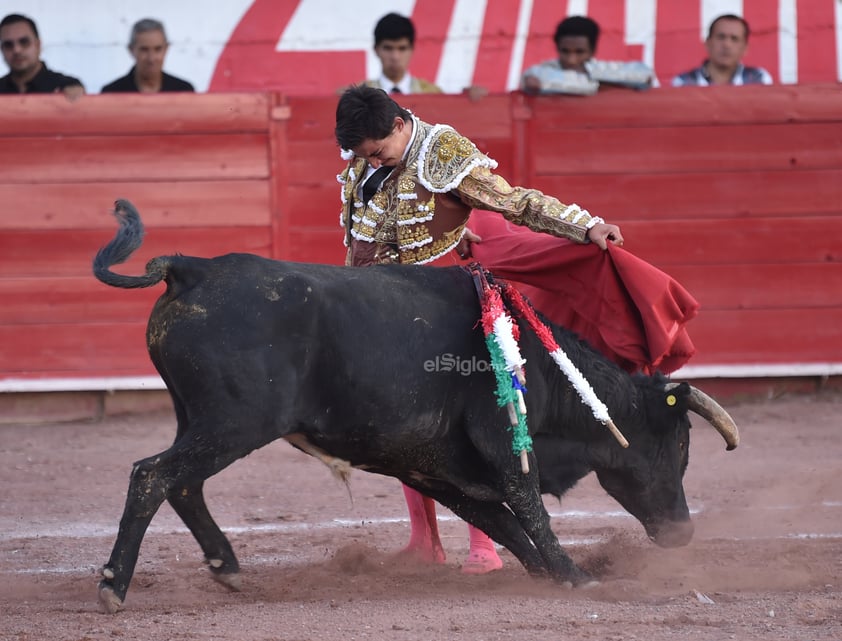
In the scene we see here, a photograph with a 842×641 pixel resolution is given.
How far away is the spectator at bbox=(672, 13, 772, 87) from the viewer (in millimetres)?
6789

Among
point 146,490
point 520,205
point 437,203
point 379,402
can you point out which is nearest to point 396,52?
point 437,203

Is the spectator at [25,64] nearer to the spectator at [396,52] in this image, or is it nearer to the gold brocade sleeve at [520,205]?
the spectator at [396,52]

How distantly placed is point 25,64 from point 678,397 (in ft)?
13.5

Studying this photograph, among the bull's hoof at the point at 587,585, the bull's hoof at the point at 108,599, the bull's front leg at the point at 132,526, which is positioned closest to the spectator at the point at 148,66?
the bull's front leg at the point at 132,526

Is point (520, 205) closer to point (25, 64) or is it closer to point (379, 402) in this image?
point (379, 402)

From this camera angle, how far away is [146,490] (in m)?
3.33

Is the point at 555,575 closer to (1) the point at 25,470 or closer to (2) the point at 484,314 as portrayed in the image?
(2) the point at 484,314

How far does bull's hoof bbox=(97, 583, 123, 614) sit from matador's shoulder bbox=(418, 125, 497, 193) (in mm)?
1372

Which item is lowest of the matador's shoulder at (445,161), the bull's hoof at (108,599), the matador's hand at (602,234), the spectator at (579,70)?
the bull's hoof at (108,599)

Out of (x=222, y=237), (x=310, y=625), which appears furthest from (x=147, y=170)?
(x=310, y=625)

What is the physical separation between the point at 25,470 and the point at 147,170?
1693mm

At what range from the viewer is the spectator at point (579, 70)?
21.6ft

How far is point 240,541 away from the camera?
448 centimetres

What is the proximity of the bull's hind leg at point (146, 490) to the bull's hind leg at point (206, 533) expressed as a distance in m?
0.12
